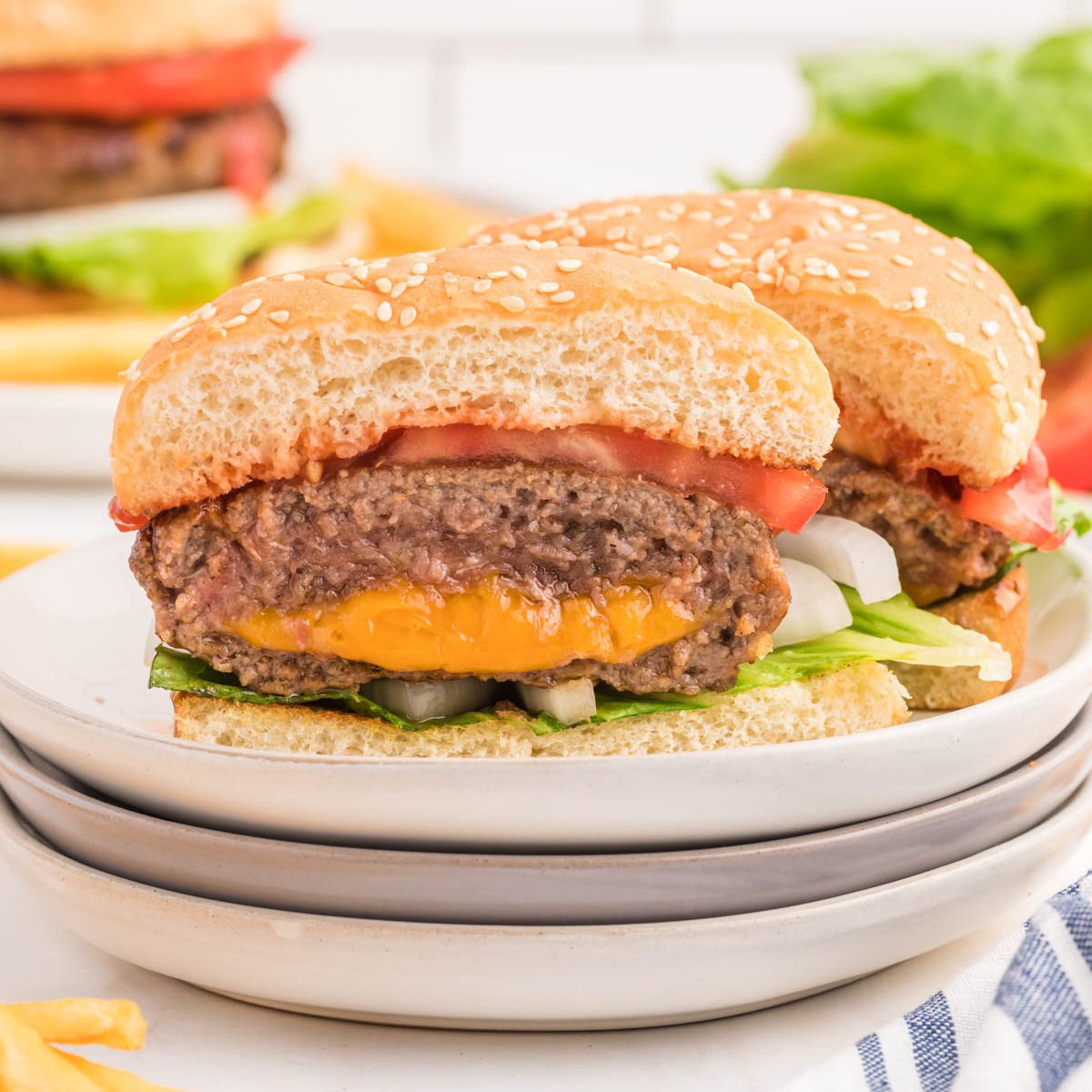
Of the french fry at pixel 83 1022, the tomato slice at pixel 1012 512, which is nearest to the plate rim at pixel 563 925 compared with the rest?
the french fry at pixel 83 1022

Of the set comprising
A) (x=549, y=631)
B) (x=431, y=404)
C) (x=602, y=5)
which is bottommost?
(x=602, y=5)

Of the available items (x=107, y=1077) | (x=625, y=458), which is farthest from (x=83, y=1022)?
(x=625, y=458)

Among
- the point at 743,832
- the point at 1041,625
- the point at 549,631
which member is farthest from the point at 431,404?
the point at 1041,625

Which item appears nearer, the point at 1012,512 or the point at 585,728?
the point at 585,728

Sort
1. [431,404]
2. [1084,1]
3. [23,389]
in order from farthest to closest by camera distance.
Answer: [1084,1]
[23,389]
[431,404]

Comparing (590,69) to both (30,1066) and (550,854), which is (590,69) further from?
(30,1066)

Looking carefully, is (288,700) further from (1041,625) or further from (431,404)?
(1041,625)

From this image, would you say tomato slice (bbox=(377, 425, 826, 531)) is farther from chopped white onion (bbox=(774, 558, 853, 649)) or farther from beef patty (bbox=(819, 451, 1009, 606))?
beef patty (bbox=(819, 451, 1009, 606))
